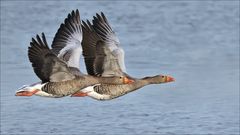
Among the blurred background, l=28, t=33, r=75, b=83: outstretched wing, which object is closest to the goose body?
l=28, t=33, r=75, b=83: outstretched wing

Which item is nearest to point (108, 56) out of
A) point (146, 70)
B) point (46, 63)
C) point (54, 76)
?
point (54, 76)

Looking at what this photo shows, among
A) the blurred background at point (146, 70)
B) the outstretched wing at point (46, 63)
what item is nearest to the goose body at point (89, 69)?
the outstretched wing at point (46, 63)

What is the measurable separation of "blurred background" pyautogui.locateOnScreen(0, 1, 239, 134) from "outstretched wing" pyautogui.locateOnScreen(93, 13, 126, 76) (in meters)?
4.20

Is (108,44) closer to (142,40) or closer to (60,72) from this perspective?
(60,72)

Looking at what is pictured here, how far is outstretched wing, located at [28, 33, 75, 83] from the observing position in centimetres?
1789

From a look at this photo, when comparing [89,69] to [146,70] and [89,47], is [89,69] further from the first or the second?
[146,70]

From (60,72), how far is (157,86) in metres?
7.89

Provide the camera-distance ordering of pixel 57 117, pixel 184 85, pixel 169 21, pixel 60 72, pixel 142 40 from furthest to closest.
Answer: pixel 169 21 < pixel 142 40 < pixel 184 85 < pixel 57 117 < pixel 60 72

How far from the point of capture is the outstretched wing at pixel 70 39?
1984 centimetres

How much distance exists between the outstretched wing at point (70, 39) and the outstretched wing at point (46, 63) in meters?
1.29

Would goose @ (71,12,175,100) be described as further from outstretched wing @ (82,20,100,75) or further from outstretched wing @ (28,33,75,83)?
outstretched wing @ (28,33,75,83)

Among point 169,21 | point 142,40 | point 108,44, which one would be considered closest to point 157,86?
point 142,40

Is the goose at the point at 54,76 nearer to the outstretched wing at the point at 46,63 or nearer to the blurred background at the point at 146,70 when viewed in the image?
the outstretched wing at the point at 46,63

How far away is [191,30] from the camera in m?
29.8
